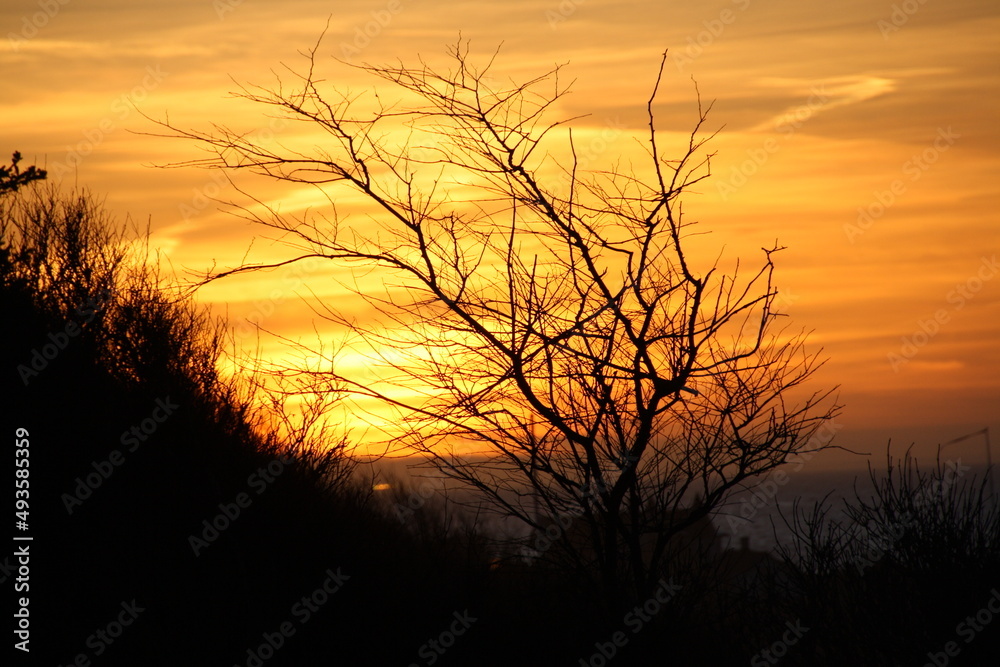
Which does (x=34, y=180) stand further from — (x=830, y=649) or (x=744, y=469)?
(x=830, y=649)

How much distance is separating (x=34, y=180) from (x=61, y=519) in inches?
267

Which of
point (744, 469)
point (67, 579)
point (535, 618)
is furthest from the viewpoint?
point (535, 618)

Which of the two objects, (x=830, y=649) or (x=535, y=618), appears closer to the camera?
(x=830, y=649)

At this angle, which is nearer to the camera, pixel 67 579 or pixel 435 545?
pixel 67 579

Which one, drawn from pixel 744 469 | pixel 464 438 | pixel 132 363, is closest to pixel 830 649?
pixel 744 469

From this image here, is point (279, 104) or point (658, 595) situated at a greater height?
point (279, 104)

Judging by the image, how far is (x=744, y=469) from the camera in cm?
989

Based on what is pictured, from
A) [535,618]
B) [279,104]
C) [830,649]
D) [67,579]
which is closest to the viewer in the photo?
[279,104]

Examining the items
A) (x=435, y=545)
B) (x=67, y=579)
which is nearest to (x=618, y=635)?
(x=67, y=579)

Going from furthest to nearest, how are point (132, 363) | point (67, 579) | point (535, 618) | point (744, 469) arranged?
point (132, 363) < point (535, 618) < point (67, 579) < point (744, 469)

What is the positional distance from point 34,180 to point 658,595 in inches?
590

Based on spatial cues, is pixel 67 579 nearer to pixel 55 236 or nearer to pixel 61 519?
pixel 61 519

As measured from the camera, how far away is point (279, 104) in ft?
29.6

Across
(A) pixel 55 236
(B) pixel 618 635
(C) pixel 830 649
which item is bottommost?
(C) pixel 830 649
